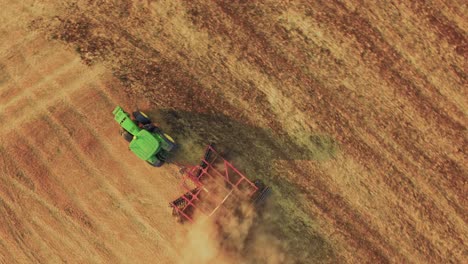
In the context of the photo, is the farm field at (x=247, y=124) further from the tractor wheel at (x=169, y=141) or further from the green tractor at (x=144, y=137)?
the green tractor at (x=144, y=137)

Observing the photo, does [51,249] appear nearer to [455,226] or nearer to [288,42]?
[288,42]

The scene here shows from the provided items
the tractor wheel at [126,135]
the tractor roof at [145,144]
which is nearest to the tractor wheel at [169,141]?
the tractor roof at [145,144]

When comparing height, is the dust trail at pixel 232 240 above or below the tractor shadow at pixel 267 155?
below

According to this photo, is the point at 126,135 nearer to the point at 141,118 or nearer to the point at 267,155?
the point at 141,118

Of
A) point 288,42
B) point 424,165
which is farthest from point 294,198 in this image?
point 288,42

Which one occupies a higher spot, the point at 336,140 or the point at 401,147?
the point at 401,147

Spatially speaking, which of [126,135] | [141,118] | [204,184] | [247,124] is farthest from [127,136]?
[247,124]

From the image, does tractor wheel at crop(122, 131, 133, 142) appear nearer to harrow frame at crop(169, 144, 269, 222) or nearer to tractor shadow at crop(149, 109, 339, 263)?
tractor shadow at crop(149, 109, 339, 263)
